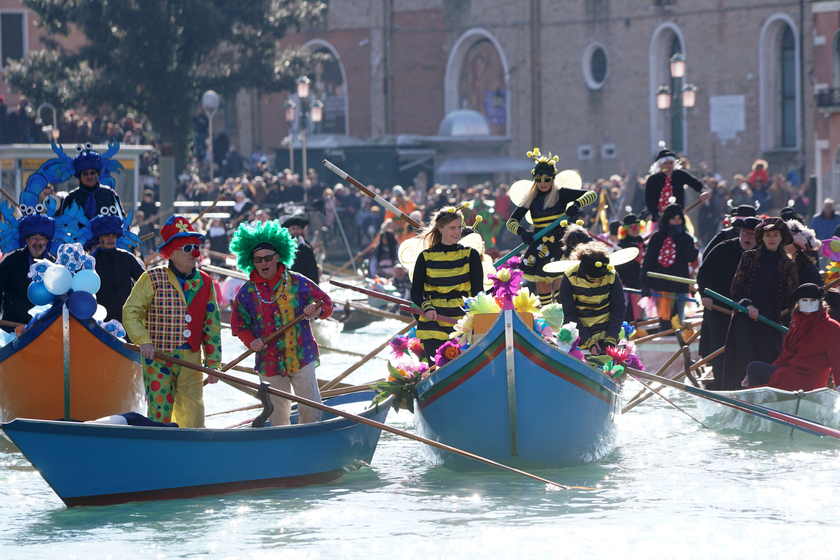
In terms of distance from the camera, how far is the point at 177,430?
7.70 metres

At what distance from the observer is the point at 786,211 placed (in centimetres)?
1194

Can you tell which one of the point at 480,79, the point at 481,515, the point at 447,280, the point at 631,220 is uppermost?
the point at 480,79

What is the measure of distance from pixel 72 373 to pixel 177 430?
1.98 meters

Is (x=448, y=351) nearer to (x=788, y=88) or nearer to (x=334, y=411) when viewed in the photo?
(x=334, y=411)

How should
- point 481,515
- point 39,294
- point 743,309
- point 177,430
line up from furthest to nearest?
point 743,309 < point 39,294 < point 481,515 < point 177,430

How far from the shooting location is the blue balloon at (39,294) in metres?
9.09

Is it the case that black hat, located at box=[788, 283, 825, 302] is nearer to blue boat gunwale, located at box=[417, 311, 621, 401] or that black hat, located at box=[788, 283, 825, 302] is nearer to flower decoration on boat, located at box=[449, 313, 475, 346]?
blue boat gunwale, located at box=[417, 311, 621, 401]

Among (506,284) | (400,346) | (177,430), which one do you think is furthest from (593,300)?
Result: (177,430)

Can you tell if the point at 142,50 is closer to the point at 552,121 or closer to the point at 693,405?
the point at 552,121

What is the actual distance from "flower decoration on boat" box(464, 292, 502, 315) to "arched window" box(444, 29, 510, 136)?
3058 cm

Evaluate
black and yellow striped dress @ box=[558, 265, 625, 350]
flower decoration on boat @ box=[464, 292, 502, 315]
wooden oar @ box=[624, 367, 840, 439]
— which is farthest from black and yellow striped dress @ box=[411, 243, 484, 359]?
wooden oar @ box=[624, 367, 840, 439]

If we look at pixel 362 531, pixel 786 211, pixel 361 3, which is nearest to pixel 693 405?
pixel 786 211

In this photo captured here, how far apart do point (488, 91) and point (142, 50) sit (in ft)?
42.8

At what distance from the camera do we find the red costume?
9.41 metres
